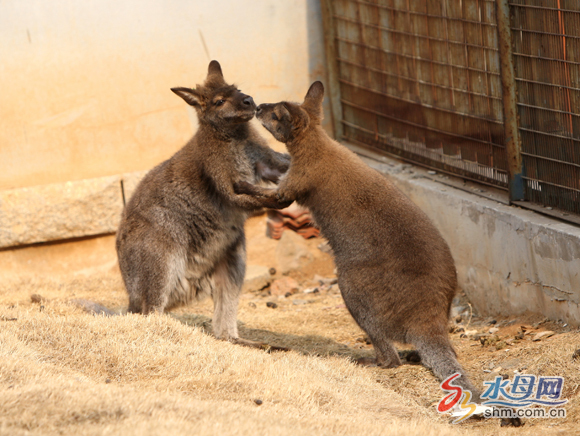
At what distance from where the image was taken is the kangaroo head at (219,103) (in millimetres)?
5801

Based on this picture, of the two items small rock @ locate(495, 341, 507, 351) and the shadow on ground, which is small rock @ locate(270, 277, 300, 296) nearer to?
the shadow on ground

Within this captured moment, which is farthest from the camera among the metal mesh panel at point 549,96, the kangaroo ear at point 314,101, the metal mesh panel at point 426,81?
the metal mesh panel at point 426,81

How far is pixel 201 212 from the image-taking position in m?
5.90

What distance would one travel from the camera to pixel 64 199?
812 centimetres

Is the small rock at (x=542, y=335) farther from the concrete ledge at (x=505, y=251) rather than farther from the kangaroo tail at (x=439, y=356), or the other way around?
the kangaroo tail at (x=439, y=356)

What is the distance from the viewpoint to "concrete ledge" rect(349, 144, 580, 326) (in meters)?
5.49

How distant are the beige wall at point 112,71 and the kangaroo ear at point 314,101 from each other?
3014mm

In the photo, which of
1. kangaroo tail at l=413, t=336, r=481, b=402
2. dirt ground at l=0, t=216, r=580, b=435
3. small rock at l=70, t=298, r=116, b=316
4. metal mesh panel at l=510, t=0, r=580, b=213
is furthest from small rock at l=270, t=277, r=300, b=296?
kangaroo tail at l=413, t=336, r=481, b=402

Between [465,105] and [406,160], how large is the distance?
4.17 ft

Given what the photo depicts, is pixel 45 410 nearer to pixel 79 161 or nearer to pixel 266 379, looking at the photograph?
pixel 266 379

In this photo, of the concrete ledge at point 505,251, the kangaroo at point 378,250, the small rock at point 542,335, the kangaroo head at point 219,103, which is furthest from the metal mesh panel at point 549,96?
the kangaroo head at point 219,103

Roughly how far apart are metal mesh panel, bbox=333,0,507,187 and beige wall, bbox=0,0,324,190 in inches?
38.5

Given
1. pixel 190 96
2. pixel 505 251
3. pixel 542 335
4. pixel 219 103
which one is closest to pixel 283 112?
pixel 219 103

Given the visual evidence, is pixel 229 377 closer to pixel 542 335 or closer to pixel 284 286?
pixel 542 335
